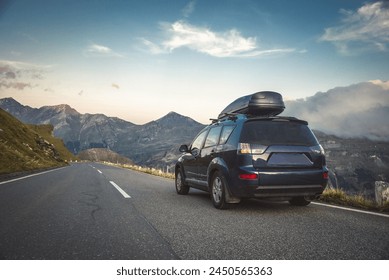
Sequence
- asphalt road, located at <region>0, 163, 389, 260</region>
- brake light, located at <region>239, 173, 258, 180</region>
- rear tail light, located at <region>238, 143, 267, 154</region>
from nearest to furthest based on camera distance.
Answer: asphalt road, located at <region>0, 163, 389, 260</region>, brake light, located at <region>239, 173, 258, 180</region>, rear tail light, located at <region>238, 143, 267, 154</region>

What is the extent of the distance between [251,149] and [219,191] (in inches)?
47.9

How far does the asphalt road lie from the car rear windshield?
1.37 meters

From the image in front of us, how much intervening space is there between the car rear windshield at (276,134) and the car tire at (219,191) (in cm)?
98

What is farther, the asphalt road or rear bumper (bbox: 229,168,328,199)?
rear bumper (bbox: 229,168,328,199)

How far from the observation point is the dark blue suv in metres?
5.41

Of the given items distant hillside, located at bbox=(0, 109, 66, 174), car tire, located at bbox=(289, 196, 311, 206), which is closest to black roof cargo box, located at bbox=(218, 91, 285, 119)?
car tire, located at bbox=(289, 196, 311, 206)

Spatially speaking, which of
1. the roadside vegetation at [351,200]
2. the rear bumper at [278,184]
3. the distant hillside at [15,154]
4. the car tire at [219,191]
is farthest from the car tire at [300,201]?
the distant hillside at [15,154]

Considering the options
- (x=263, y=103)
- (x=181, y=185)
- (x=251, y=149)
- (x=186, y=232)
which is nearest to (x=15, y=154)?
(x=181, y=185)

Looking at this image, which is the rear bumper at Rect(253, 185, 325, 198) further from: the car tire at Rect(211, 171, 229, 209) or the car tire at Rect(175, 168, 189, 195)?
the car tire at Rect(175, 168, 189, 195)

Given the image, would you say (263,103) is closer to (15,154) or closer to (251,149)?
(251,149)

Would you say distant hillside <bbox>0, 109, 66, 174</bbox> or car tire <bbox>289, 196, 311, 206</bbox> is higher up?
distant hillside <bbox>0, 109, 66, 174</bbox>
